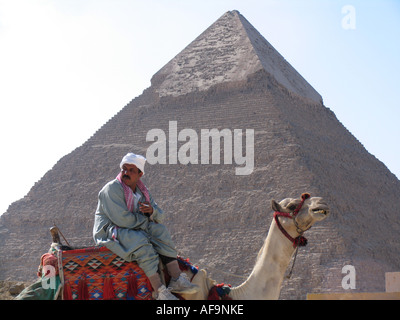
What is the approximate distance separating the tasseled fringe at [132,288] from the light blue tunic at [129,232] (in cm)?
12

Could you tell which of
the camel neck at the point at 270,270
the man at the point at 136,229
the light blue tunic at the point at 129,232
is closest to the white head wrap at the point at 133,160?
the man at the point at 136,229

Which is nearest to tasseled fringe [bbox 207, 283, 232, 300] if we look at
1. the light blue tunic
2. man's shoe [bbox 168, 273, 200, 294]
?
man's shoe [bbox 168, 273, 200, 294]

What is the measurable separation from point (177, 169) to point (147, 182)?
1879mm

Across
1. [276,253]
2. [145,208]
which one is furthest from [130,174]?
[276,253]

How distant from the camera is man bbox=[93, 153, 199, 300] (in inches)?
284

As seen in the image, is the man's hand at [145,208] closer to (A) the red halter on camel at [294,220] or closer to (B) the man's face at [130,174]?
(B) the man's face at [130,174]

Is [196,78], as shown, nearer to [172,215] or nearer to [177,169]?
[177,169]

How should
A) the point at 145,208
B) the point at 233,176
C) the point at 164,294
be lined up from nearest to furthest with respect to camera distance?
1. the point at 164,294
2. the point at 145,208
3. the point at 233,176

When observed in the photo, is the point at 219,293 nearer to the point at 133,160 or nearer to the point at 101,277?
the point at 101,277

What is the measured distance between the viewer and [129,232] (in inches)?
288

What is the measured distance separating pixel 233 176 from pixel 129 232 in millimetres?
44376

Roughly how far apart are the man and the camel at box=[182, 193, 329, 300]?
0.31m

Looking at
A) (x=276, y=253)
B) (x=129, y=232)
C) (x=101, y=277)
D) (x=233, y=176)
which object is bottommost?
(x=101, y=277)
